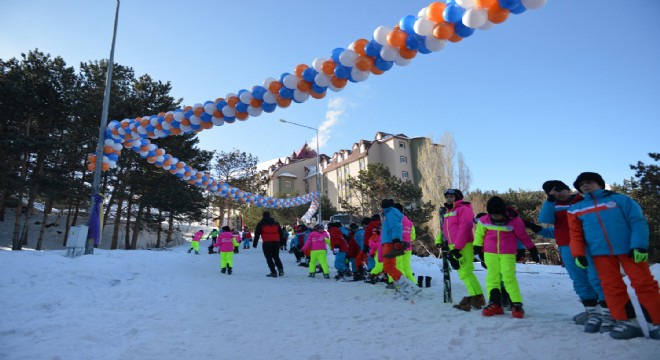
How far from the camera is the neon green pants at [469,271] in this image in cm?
521

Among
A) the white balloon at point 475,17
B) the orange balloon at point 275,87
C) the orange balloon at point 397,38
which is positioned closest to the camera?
the white balloon at point 475,17

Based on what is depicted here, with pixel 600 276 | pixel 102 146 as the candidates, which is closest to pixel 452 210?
pixel 600 276

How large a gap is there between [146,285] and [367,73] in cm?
660

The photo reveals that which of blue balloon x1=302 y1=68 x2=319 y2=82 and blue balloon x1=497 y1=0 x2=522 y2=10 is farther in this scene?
blue balloon x1=302 y1=68 x2=319 y2=82

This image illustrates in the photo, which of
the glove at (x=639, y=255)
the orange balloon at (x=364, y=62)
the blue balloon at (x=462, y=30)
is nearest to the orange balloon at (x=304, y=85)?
the orange balloon at (x=364, y=62)

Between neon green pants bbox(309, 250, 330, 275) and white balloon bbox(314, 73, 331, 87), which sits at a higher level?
white balloon bbox(314, 73, 331, 87)

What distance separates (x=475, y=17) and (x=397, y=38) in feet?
4.70

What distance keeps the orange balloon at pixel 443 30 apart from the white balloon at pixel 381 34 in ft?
3.13

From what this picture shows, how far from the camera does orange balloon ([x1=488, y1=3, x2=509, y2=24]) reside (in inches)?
199

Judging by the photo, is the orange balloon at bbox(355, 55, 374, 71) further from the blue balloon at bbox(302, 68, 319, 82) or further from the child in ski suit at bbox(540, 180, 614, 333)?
the child in ski suit at bbox(540, 180, 614, 333)

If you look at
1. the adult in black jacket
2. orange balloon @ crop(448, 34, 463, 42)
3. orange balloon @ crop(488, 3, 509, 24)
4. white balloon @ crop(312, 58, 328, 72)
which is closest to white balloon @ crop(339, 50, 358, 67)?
white balloon @ crop(312, 58, 328, 72)

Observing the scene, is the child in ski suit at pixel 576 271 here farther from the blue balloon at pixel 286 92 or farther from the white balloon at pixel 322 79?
the blue balloon at pixel 286 92

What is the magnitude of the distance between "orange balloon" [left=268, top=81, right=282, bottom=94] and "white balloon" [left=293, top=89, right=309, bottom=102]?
0.46 m

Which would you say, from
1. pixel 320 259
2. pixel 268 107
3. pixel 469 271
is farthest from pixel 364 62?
pixel 320 259
